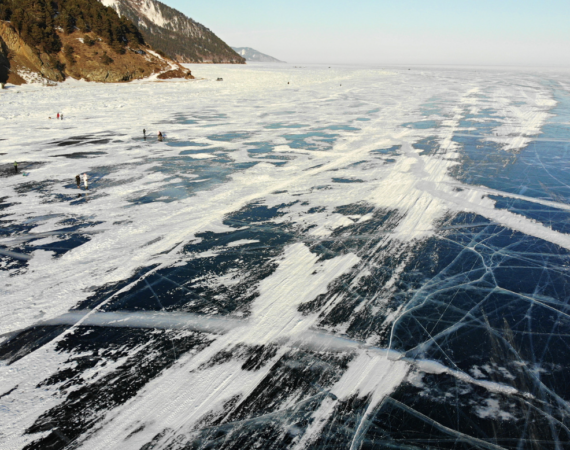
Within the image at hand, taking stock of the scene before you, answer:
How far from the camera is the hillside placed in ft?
129

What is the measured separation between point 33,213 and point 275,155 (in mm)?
7451

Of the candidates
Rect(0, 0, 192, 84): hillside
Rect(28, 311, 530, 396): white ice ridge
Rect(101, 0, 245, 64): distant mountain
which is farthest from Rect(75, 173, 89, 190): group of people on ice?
Rect(101, 0, 245, 64): distant mountain

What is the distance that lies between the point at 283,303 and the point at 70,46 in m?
51.9

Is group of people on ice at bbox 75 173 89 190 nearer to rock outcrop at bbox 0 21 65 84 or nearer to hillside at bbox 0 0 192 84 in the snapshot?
hillside at bbox 0 0 192 84

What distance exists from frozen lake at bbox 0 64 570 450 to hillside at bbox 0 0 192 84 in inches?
1384

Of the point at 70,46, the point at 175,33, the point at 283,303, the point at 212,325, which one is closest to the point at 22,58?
the point at 70,46

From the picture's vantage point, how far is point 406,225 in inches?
312

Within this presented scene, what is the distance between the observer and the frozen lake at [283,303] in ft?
11.8

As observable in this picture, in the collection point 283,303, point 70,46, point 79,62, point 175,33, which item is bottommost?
point 283,303

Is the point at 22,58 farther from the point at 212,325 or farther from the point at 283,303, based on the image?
the point at 283,303

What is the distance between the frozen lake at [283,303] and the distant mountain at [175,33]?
124383 millimetres

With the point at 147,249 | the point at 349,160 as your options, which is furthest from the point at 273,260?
the point at 349,160

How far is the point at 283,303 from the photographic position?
5359 millimetres

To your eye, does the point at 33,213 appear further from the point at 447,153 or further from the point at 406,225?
the point at 447,153
